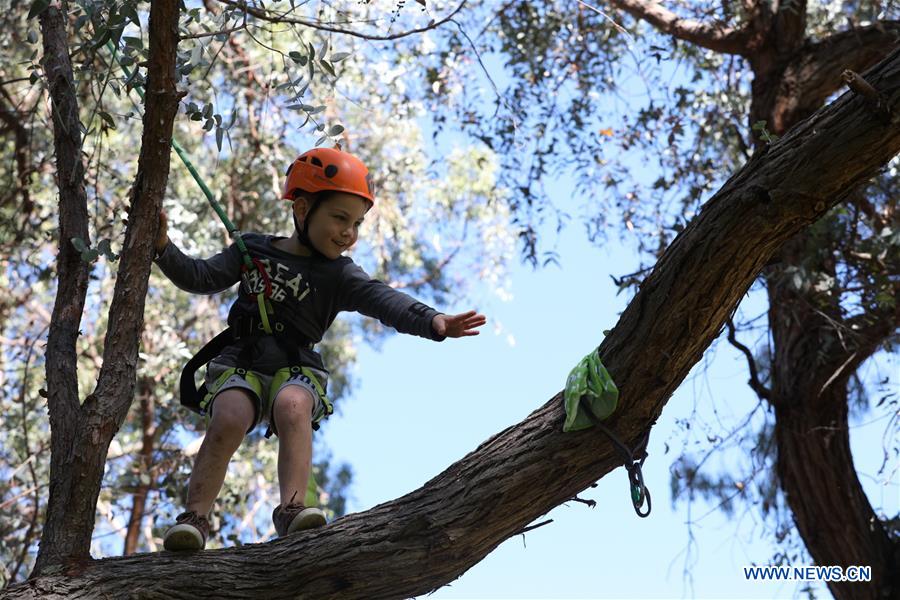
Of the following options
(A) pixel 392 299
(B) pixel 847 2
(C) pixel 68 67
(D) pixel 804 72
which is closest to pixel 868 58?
(D) pixel 804 72

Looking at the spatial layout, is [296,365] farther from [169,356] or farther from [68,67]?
[169,356]

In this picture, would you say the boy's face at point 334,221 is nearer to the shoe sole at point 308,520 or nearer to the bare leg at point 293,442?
the bare leg at point 293,442

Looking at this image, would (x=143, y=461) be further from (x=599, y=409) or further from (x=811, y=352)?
(x=599, y=409)

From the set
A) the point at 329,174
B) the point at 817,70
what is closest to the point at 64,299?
the point at 329,174

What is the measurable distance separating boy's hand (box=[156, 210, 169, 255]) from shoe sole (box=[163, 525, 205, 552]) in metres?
0.92

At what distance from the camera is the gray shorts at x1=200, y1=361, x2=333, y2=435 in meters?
3.68

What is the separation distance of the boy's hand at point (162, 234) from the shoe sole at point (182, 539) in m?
0.92

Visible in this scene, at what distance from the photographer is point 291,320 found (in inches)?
152

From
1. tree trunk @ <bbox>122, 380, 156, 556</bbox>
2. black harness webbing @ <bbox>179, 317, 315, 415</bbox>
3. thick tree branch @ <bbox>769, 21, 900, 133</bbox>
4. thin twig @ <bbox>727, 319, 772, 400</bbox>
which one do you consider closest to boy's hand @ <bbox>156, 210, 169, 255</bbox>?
black harness webbing @ <bbox>179, 317, 315, 415</bbox>

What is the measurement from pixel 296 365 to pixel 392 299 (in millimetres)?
398

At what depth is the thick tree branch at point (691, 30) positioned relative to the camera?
7.20 m

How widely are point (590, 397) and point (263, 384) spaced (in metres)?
1.20

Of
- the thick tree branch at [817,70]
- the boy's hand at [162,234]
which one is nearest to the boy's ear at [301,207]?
the boy's hand at [162,234]

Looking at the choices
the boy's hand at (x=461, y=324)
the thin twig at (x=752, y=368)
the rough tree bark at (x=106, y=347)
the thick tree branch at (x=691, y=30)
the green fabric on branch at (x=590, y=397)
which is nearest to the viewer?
the green fabric on branch at (x=590, y=397)
